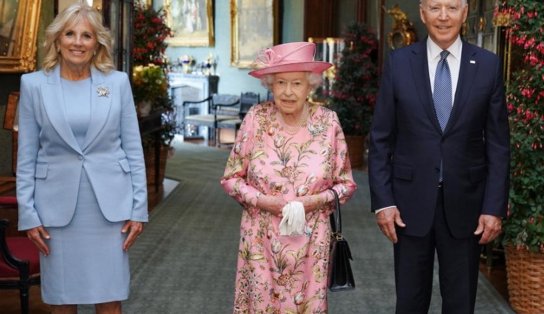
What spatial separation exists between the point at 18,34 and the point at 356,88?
26.0 ft

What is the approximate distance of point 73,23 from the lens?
3.65m

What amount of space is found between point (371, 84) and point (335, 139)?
32.8 feet

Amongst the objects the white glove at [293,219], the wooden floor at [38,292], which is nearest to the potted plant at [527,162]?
the wooden floor at [38,292]

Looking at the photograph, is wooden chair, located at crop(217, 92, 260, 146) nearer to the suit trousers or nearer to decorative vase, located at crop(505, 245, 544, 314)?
decorative vase, located at crop(505, 245, 544, 314)

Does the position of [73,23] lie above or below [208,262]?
above

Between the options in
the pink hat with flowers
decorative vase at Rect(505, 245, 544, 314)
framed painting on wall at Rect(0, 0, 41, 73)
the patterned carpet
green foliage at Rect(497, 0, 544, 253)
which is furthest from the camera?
framed painting on wall at Rect(0, 0, 41, 73)

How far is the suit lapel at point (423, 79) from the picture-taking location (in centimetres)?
374

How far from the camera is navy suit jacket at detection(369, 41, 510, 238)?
375 centimetres

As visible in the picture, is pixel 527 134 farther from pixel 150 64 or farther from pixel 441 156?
pixel 150 64

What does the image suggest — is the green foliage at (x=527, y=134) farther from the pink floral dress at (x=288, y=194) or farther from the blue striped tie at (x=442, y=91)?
the pink floral dress at (x=288, y=194)

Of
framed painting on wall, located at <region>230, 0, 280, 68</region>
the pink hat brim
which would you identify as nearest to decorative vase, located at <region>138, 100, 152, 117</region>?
the pink hat brim

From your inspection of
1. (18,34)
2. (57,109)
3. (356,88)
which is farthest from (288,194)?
(356,88)

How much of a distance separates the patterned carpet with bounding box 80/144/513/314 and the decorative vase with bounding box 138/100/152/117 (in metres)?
0.99

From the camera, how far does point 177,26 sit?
2067 cm
